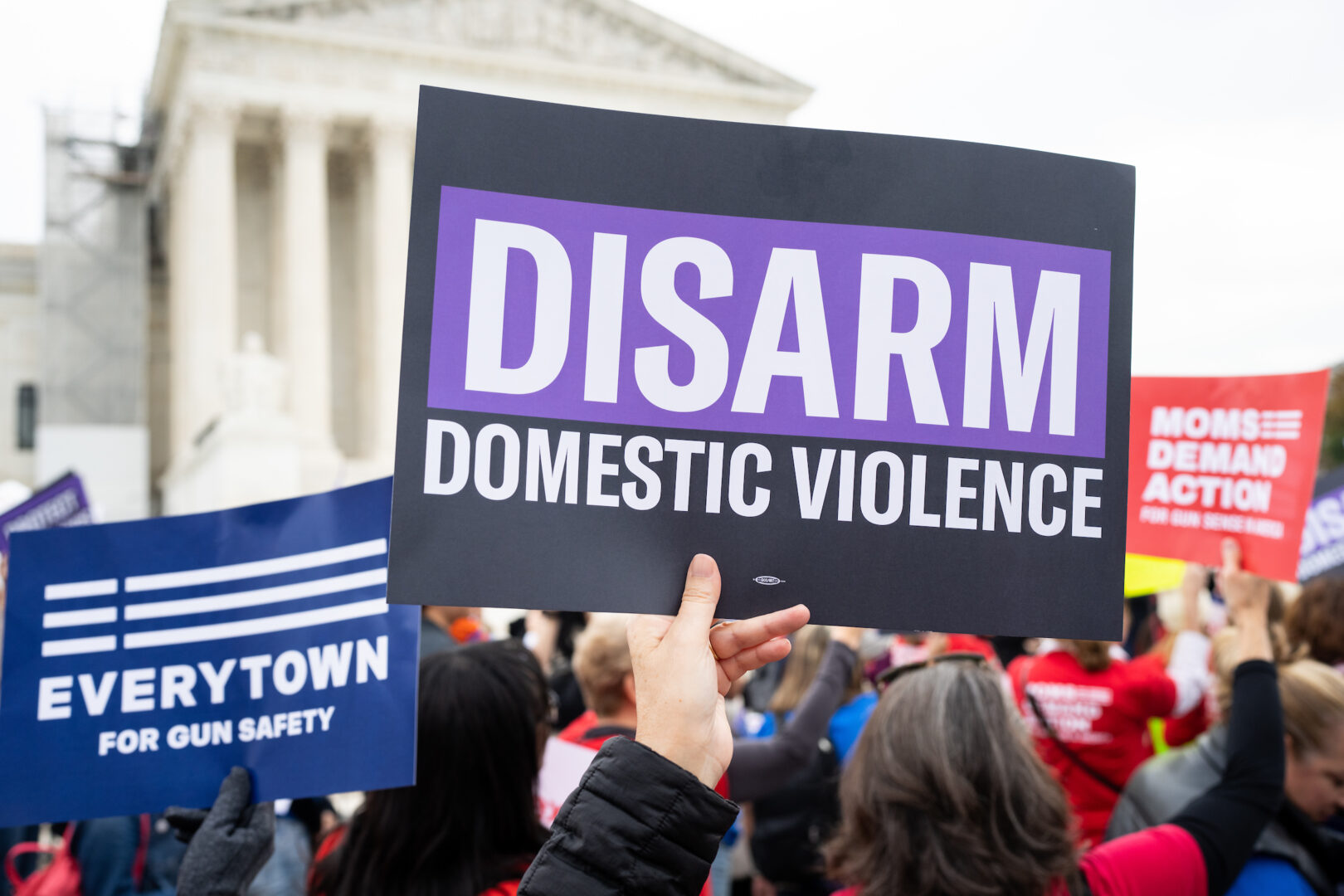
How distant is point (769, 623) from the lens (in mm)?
1473

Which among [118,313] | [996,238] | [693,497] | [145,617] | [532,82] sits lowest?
[145,617]

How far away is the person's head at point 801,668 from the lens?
4098mm

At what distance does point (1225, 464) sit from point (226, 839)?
2.40 m

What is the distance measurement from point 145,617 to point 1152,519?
2.34m

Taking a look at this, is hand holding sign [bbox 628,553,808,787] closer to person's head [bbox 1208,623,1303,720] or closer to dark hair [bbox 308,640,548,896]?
dark hair [bbox 308,640,548,896]

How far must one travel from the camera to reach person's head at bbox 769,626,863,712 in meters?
4.10

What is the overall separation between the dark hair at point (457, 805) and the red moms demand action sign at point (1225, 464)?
1595 millimetres

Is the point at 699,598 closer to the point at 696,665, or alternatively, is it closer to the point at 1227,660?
the point at 696,665

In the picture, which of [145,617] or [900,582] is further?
[145,617]

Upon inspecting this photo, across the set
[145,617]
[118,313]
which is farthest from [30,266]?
[145,617]

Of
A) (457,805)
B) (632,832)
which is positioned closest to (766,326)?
(632,832)

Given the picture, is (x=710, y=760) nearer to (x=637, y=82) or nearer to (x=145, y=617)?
(x=145, y=617)

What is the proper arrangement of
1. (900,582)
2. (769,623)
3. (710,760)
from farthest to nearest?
(900,582) < (769,623) < (710,760)

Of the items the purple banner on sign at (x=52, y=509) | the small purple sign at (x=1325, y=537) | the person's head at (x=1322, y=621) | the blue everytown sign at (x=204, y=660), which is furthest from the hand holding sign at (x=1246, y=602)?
the purple banner on sign at (x=52, y=509)
